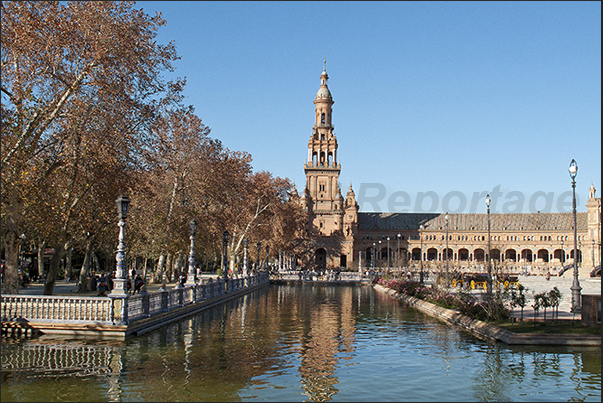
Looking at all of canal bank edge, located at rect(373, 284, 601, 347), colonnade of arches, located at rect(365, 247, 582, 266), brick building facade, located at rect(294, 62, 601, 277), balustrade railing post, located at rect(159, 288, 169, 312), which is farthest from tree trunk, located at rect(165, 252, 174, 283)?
colonnade of arches, located at rect(365, 247, 582, 266)

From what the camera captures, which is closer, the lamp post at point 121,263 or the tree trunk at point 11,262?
the lamp post at point 121,263

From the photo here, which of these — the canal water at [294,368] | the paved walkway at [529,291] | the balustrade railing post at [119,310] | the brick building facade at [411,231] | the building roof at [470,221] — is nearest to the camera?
the canal water at [294,368]

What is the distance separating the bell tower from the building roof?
722 inches

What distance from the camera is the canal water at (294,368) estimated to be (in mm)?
12688

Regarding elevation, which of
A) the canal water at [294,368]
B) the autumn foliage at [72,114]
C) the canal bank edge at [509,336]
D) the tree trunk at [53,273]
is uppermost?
the autumn foliage at [72,114]

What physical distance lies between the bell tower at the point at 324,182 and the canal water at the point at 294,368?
339 feet

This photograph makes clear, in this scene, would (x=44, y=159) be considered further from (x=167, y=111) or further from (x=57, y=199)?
(x=167, y=111)

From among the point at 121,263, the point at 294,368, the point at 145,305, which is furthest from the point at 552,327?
the point at 121,263

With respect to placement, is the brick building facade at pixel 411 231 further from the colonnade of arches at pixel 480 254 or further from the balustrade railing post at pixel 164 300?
the balustrade railing post at pixel 164 300

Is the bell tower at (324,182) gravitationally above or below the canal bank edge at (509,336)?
above

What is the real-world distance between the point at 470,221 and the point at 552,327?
128607 mm

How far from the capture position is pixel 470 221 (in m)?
145

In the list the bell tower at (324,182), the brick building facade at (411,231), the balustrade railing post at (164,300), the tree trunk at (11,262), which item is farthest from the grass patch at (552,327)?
A: the bell tower at (324,182)

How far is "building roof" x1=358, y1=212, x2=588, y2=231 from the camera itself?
141 metres
